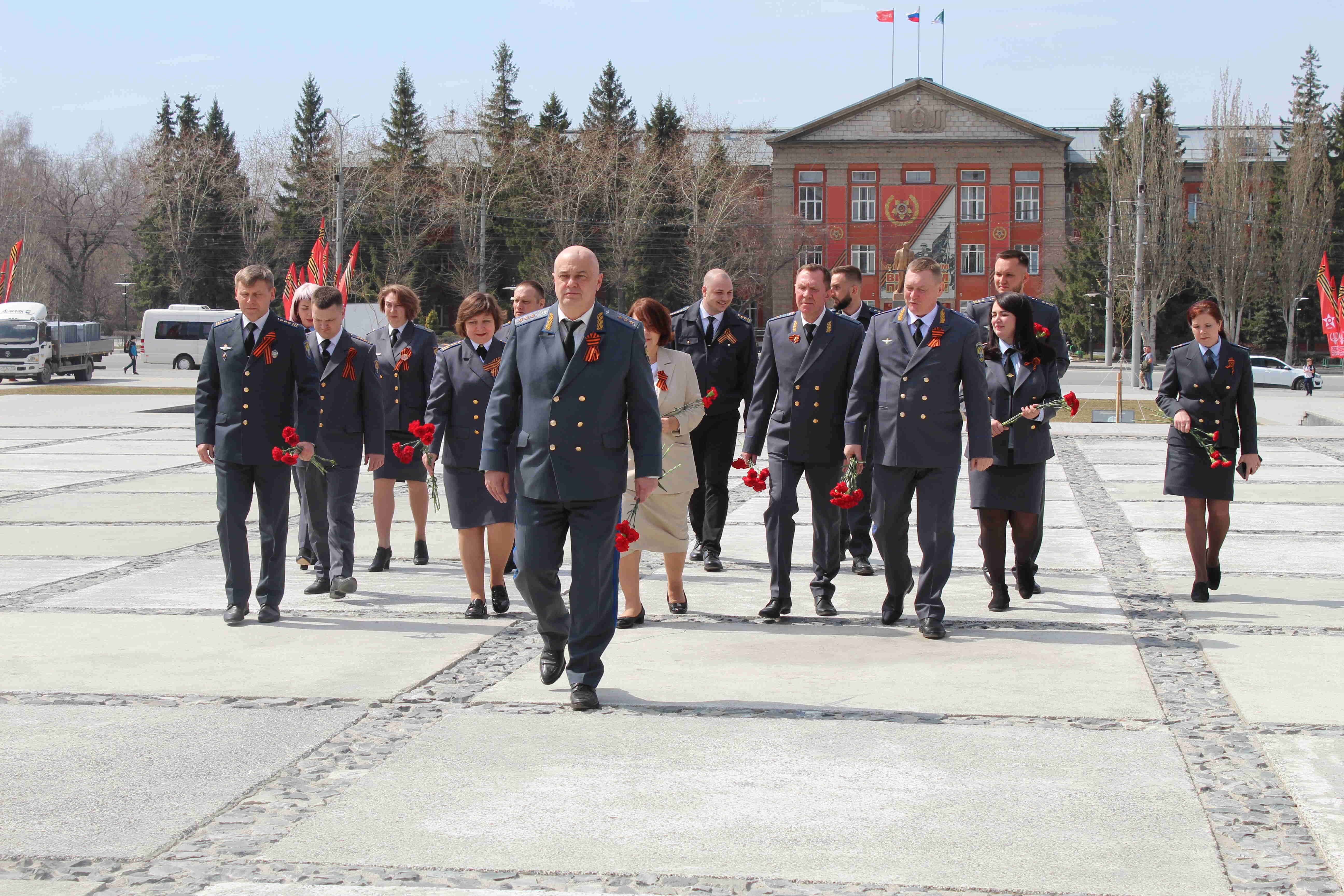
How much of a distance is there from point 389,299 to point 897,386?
3955 millimetres

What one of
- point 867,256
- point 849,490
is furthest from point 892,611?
point 867,256

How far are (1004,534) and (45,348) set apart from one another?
138 ft

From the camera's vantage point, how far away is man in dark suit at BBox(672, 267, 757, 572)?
9688mm

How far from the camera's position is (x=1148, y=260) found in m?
68.3

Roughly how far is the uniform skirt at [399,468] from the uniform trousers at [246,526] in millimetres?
1620

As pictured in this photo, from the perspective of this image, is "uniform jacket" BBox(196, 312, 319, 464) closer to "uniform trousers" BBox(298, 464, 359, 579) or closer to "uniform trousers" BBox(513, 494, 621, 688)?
"uniform trousers" BBox(298, 464, 359, 579)

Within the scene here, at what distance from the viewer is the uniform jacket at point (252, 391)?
772cm

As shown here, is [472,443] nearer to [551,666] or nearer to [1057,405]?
[551,666]

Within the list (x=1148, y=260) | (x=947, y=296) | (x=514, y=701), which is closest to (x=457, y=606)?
(x=514, y=701)

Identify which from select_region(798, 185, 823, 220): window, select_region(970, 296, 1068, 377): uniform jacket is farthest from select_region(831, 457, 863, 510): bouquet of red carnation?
select_region(798, 185, 823, 220): window

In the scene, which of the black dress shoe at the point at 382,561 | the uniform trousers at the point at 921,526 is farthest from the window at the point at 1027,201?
the uniform trousers at the point at 921,526

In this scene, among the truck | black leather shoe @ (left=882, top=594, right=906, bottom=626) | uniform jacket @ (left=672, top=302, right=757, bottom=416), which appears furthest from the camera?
the truck

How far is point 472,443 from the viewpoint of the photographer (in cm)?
834

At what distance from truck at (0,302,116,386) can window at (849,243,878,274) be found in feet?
169
